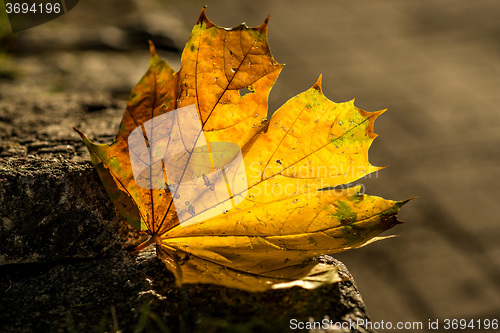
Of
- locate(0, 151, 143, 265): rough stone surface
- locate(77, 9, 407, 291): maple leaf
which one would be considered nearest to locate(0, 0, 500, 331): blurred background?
locate(0, 151, 143, 265): rough stone surface

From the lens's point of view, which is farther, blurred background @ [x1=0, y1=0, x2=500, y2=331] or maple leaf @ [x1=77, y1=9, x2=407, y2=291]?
blurred background @ [x1=0, y1=0, x2=500, y2=331]

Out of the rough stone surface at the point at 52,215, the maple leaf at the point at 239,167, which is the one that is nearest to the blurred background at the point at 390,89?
the rough stone surface at the point at 52,215

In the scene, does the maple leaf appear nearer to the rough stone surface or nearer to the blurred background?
the rough stone surface

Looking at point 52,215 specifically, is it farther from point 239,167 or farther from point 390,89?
point 390,89

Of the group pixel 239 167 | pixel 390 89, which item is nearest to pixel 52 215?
pixel 239 167

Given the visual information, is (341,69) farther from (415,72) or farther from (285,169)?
(285,169)

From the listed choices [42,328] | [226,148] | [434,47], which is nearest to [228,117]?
[226,148]
